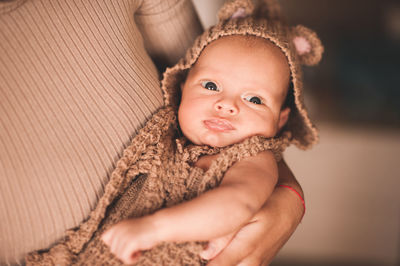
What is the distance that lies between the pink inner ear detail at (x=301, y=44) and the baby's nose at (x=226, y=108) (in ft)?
1.12

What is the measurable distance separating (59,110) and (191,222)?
36cm

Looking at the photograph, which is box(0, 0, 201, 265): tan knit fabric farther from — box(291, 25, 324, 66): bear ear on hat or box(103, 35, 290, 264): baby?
box(291, 25, 324, 66): bear ear on hat

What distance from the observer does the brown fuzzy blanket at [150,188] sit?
24.8 inches

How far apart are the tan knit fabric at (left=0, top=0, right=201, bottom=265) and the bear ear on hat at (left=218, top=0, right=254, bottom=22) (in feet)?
1.03

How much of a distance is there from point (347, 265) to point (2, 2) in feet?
6.91

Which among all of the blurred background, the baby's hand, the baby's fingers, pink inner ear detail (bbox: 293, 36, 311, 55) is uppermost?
pink inner ear detail (bbox: 293, 36, 311, 55)

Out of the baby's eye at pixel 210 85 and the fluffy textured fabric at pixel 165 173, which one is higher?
the baby's eye at pixel 210 85

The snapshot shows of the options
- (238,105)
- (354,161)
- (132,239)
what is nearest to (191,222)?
(132,239)

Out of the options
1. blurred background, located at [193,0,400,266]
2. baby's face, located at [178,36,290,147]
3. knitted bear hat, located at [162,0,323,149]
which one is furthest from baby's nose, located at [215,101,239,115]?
blurred background, located at [193,0,400,266]

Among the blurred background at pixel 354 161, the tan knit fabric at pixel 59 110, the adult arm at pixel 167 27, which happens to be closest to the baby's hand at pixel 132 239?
the tan knit fabric at pixel 59 110

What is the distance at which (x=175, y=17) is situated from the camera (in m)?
0.92

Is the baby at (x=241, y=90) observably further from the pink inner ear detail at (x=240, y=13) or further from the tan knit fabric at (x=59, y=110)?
the tan knit fabric at (x=59, y=110)

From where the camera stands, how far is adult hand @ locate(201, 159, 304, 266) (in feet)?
2.20

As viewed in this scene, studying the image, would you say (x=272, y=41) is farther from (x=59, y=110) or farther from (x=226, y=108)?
(x=59, y=110)
